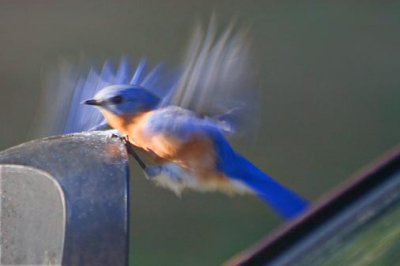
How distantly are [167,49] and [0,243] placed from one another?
2.46m

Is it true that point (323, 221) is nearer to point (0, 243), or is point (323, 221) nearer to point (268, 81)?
point (0, 243)

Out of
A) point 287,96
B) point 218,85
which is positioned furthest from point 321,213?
point 287,96

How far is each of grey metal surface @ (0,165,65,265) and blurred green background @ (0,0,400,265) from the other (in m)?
2.33

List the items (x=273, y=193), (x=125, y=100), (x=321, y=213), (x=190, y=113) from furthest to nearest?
(x=273, y=193), (x=125, y=100), (x=190, y=113), (x=321, y=213)

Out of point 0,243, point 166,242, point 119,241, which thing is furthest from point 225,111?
point 166,242

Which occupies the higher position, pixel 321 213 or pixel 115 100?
pixel 321 213

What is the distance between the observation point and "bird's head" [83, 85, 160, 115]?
1725 millimetres

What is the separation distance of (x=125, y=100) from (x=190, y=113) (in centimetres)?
17

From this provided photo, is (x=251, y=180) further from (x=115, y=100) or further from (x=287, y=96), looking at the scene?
(x=287, y=96)

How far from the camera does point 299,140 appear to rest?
3.51m

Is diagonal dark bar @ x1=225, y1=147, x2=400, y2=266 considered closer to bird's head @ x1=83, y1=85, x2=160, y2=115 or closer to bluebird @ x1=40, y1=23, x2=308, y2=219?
bluebird @ x1=40, y1=23, x2=308, y2=219

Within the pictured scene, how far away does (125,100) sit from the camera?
1.78 metres

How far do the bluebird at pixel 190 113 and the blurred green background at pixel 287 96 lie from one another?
4.93 ft

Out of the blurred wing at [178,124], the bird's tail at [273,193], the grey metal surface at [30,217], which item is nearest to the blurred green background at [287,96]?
the bird's tail at [273,193]
